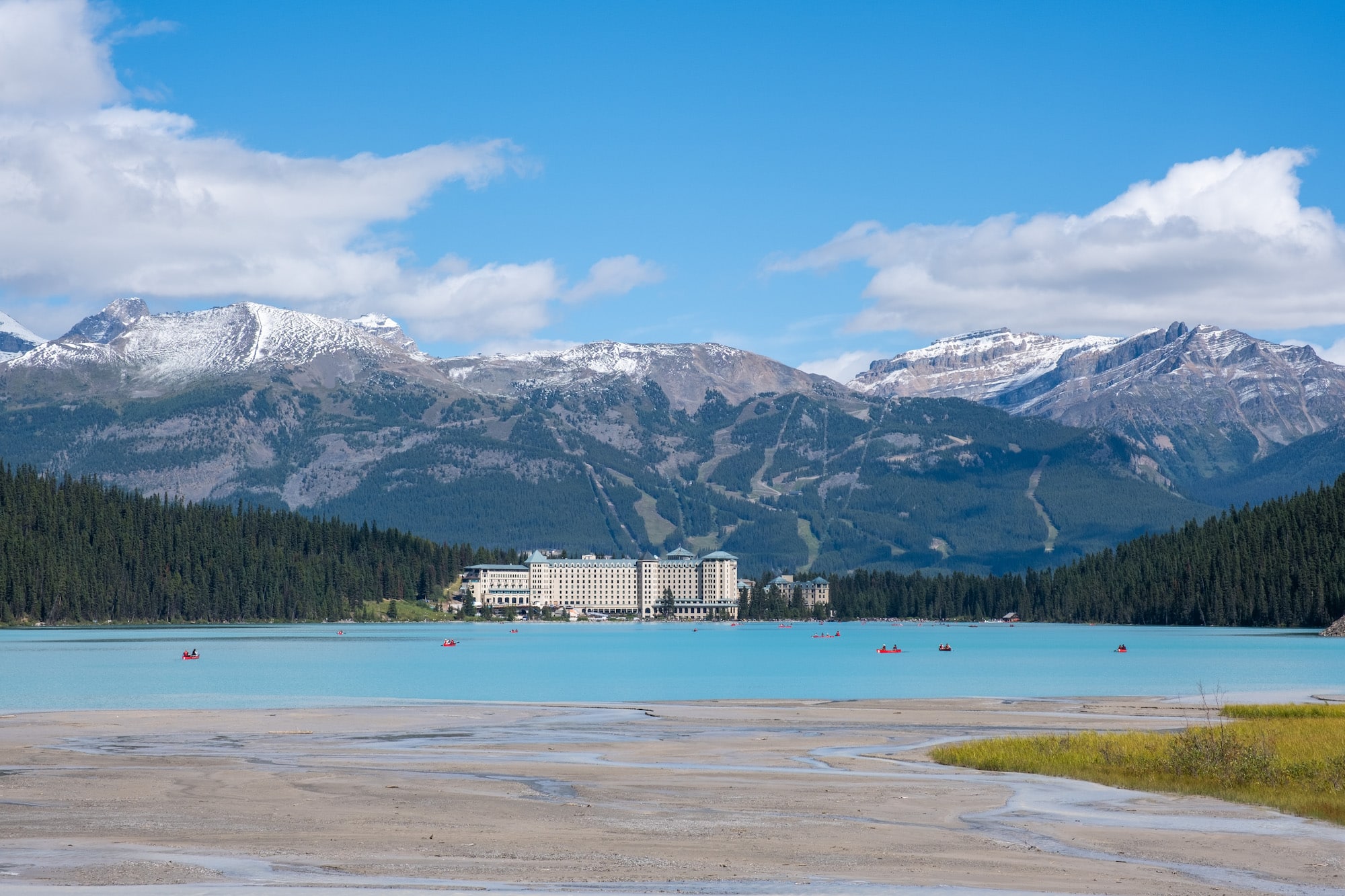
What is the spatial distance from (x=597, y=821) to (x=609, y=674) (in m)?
91.1

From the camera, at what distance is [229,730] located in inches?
2522

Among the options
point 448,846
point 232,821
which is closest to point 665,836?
point 448,846

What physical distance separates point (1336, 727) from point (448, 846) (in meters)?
39.8

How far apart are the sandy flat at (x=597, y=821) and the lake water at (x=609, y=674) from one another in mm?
33273

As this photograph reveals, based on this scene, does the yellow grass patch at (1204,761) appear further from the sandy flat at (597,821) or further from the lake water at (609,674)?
the lake water at (609,674)

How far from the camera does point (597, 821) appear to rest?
1459 inches

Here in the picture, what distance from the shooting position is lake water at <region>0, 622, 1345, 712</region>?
93938 millimetres

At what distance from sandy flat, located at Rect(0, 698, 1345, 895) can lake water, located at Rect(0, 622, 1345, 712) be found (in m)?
33.3

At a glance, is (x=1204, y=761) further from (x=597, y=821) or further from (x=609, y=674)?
(x=609, y=674)

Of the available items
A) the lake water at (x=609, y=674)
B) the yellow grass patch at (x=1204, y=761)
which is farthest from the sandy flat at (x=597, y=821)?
the lake water at (x=609, y=674)

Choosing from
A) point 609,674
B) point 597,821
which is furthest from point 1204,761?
point 609,674

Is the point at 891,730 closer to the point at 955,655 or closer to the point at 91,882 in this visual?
the point at 91,882

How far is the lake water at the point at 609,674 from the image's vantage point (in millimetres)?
93938

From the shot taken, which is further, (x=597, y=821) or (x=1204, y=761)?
(x=1204, y=761)
